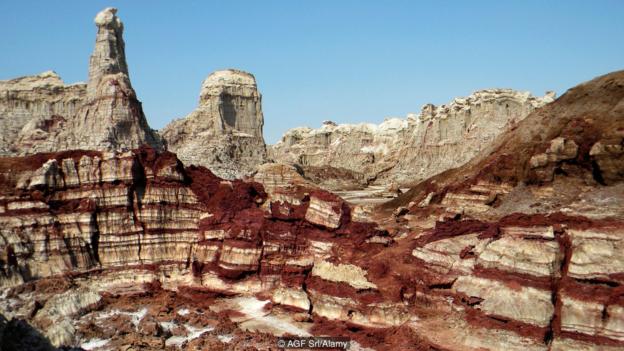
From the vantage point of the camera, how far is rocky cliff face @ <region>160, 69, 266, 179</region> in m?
85.1

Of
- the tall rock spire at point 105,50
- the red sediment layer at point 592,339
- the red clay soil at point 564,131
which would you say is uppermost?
the tall rock spire at point 105,50

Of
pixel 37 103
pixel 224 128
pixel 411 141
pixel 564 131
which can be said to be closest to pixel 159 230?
pixel 564 131

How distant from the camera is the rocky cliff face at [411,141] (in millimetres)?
82688

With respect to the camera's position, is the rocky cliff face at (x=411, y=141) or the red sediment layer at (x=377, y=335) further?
the rocky cliff face at (x=411, y=141)

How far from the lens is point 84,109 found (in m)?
67.6

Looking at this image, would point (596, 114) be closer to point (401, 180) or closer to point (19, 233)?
point (19, 233)

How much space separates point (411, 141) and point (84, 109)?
5697 cm

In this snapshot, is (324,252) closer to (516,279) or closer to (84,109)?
(516,279)

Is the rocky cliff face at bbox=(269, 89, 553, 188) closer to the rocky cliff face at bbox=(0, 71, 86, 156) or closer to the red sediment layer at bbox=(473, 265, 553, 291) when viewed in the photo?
the rocky cliff face at bbox=(0, 71, 86, 156)

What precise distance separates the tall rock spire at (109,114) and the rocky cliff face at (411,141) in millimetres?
33988

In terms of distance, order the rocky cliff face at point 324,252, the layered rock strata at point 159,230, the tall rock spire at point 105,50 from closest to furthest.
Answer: the rocky cliff face at point 324,252 < the layered rock strata at point 159,230 < the tall rock spire at point 105,50

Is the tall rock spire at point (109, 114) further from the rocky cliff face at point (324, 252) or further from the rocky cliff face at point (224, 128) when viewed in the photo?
the rocky cliff face at point (324, 252)

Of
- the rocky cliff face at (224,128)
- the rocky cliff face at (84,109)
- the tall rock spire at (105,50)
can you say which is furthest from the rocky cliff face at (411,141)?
the tall rock spire at (105,50)

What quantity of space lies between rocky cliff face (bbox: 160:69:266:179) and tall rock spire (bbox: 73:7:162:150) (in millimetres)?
14445
